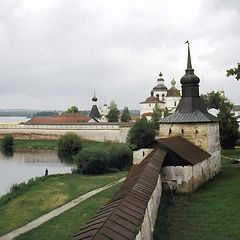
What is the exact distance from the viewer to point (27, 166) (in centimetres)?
3244

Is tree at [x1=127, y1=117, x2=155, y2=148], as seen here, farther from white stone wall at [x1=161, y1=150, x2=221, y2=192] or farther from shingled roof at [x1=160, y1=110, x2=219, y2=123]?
white stone wall at [x1=161, y1=150, x2=221, y2=192]

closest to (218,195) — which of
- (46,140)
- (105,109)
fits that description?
(46,140)

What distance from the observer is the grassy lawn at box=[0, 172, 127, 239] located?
15016mm

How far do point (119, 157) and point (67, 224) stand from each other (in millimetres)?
15748

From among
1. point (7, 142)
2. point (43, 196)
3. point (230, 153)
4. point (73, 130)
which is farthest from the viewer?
point (73, 130)

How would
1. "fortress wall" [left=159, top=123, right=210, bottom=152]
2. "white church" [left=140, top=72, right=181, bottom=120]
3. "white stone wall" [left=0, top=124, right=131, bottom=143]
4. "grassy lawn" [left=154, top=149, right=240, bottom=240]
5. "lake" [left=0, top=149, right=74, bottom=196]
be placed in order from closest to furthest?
1. "grassy lawn" [left=154, top=149, right=240, bottom=240]
2. "fortress wall" [left=159, top=123, right=210, bottom=152]
3. "lake" [left=0, top=149, right=74, bottom=196]
4. "white stone wall" [left=0, top=124, right=131, bottom=143]
5. "white church" [left=140, top=72, right=181, bottom=120]

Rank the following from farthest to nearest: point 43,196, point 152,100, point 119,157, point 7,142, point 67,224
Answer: point 152,100 → point 7,142 → point 119,157 → point 43,196 → point 67,224

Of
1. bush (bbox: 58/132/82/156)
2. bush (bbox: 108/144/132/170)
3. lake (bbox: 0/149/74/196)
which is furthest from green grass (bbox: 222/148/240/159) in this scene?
bush (bbox: 58/132/82/156)

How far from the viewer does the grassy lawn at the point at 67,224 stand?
481 inches

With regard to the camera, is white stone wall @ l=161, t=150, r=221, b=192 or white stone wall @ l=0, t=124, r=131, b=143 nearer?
white stone wall @ l=161, t=150, r=221, b=192

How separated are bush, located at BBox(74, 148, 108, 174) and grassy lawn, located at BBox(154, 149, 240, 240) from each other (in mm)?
10034

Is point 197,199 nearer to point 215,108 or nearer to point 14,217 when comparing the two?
point 14,217

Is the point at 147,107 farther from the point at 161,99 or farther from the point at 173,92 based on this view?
the point at 173,92

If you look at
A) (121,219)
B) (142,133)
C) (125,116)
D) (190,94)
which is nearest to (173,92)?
(125,116)
